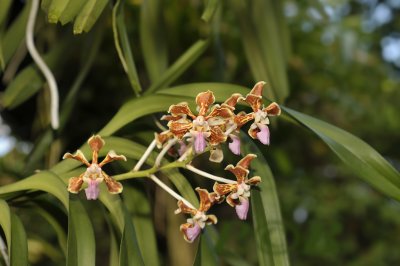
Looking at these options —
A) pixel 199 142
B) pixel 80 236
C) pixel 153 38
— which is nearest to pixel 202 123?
pixel 199 142

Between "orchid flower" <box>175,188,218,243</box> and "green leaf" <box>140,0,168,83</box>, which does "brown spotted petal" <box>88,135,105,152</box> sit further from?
"green leaf" <box>140,0,168,83</box>

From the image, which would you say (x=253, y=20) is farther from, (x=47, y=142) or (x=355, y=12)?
(x=355, y=12)

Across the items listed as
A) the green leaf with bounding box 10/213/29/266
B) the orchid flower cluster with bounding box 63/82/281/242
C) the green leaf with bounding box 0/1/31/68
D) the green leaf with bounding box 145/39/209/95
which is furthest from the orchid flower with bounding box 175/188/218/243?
the green leaf with bounding box 0/1/31/68

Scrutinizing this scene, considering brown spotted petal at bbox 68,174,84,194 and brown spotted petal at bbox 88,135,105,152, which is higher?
brown spotted petal at bbox 88,135,105,152

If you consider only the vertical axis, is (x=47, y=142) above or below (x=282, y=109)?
below

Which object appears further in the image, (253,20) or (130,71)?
(253,20)

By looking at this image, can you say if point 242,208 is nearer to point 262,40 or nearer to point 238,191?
point 238,191

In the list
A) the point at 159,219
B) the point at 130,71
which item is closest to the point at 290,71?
the point at 159,219
